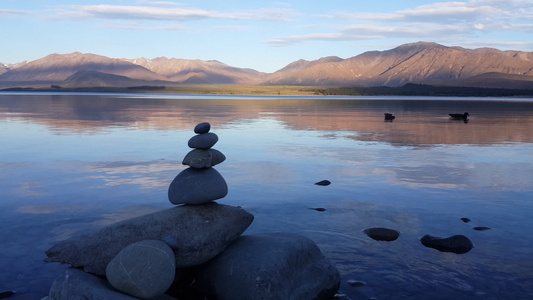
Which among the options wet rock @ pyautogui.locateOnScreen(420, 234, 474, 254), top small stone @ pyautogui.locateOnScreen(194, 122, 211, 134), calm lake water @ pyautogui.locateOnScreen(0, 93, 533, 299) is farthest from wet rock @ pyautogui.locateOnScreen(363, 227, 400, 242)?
top small stone @ pyautogui.locateOnScreen(194, 122, 211, 134)

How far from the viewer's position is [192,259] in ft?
30.3

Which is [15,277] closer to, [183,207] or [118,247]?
[118,247]

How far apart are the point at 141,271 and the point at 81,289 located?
98 centimetres

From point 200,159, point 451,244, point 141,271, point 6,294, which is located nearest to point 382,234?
point 451,244

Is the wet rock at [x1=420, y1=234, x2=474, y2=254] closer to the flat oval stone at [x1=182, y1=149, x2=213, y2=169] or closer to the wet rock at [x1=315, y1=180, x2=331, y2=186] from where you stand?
the flat oval stone at [x1=182, y1=149, x2=213, y2=169]

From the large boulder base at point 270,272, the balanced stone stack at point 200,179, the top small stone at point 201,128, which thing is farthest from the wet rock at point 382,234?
the top small stone at point 201,128

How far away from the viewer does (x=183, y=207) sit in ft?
34.4

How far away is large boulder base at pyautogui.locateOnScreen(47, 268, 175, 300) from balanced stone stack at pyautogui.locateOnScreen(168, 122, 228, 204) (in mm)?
2717

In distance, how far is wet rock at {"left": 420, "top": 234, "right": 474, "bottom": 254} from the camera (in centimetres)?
1117

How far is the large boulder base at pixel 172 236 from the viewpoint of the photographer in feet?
28.7

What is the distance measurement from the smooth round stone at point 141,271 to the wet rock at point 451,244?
624cm

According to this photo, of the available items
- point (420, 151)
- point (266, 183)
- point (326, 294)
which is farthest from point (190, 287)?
point (420, 151)

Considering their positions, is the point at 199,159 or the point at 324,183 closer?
the point at 199,159

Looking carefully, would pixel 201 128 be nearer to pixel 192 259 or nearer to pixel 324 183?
pixel 192 259
